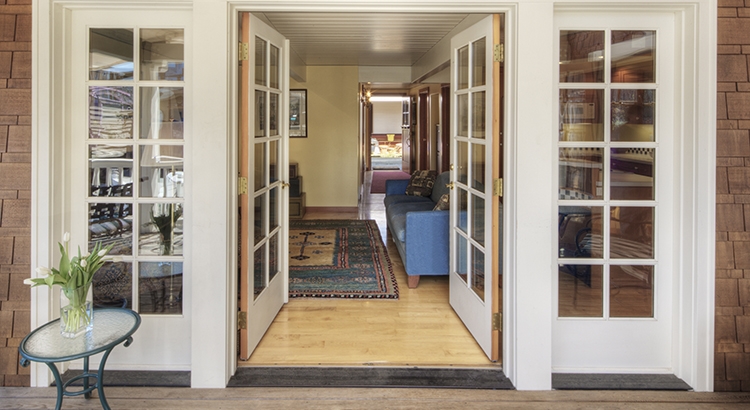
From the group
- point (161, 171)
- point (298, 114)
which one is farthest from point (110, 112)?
point (298, 114)

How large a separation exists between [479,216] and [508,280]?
59cm

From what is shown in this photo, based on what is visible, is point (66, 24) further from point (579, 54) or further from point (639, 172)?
point (639, 172)

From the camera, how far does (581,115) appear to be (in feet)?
10.4

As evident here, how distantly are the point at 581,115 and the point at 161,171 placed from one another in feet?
7.33

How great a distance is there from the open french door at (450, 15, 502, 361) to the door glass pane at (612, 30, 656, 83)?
0.60m

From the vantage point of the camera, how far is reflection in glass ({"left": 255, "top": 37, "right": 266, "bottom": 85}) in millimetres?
3490

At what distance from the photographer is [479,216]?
11.9 ft

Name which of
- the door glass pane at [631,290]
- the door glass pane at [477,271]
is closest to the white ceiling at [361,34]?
the door glass pane at [477,271]

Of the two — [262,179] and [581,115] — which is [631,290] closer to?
[581,115]

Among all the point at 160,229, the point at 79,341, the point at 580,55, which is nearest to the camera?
the point at 79,341

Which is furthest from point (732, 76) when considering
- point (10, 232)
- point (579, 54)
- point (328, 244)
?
point (328, 244)

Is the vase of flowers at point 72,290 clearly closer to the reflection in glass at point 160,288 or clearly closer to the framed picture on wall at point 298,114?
the reflection in glass at point 160,288

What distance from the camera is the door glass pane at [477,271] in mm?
3600

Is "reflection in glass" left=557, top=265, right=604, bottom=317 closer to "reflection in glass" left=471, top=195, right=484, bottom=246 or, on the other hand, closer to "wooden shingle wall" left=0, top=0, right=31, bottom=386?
"reflection in glass" left=471, top=195, right=484, bottom=246
